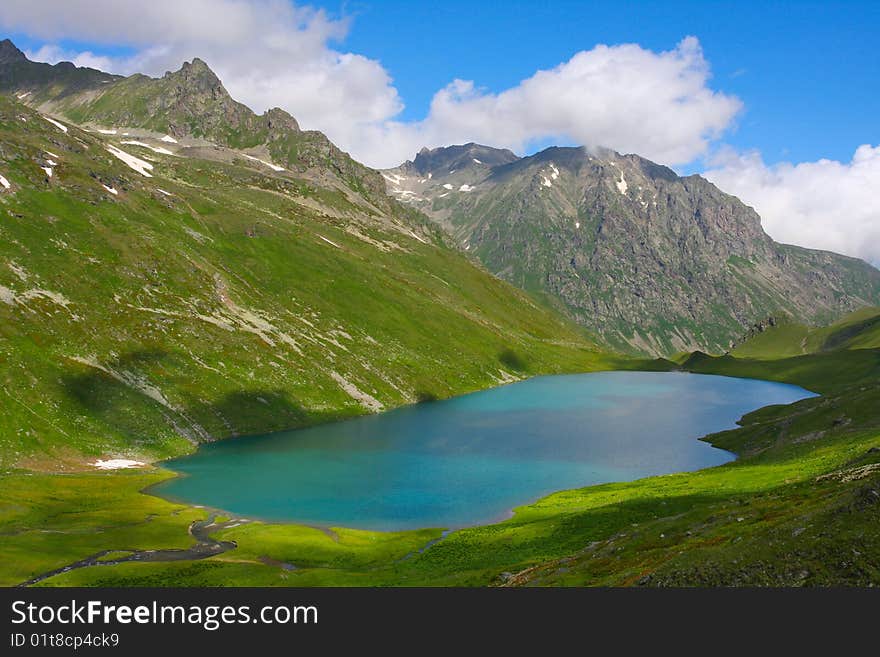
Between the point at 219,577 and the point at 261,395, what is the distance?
105m

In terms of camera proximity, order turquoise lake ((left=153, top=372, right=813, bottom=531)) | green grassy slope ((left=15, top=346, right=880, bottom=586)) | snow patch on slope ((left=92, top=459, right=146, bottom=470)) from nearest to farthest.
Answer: green grassy slope ((left=15, top=346, right=880, bottom=586)) → turquoise lake ((left=153, top=372, right=813, bottom=531)) → snow patch on slope ((left=92, top=459, right=146, bottom=470))

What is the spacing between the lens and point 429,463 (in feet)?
389

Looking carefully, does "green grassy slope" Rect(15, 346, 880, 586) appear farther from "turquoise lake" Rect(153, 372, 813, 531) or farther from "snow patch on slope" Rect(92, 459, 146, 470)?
"turquoise lake" Rect(153, 372, 813, 531)

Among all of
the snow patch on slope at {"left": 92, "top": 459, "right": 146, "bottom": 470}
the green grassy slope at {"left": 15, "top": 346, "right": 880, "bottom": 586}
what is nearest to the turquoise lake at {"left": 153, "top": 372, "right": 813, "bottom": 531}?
the snow patch on slope at {"left": 92, "top": 459, "right": 146, "bottom": 470}

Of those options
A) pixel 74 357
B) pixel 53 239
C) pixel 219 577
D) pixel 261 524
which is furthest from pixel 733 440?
pixel 53 239

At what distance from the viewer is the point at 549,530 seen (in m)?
70.9

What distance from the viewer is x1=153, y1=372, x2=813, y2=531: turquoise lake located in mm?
91438

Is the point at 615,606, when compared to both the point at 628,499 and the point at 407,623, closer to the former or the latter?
the point at 407,623

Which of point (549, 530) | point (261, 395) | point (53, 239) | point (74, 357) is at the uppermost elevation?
point (53, 239)

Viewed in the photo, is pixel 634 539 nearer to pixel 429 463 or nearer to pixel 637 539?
pixel 637 539

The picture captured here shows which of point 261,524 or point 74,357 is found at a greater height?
point 74,357

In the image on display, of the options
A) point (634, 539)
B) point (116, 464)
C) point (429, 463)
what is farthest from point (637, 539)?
point (116, 464)

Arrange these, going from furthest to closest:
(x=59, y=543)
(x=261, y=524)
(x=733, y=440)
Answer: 1. (x=733, y=440)
2. (x=261, y=524)
3. (x=59, y=543)

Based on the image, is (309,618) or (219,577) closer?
(309,618)
